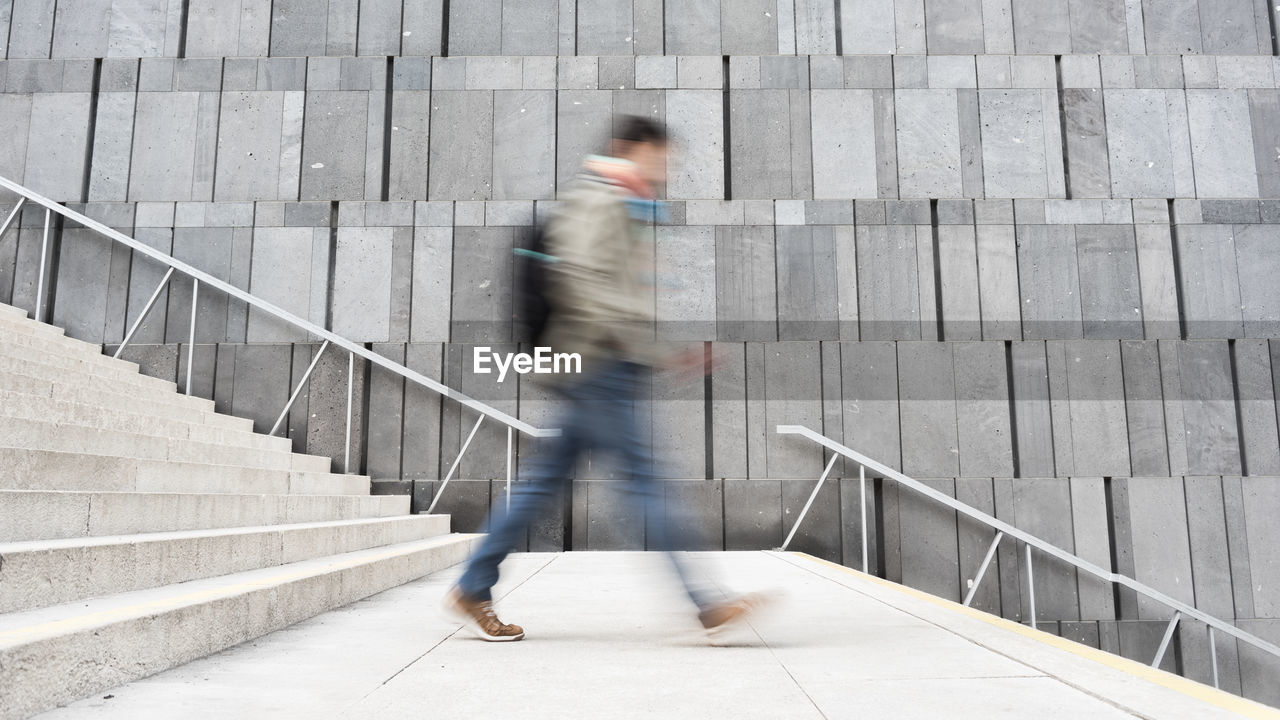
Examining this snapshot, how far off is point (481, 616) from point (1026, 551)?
5746mm

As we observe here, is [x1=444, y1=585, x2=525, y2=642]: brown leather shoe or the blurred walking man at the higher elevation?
the blurred walking man

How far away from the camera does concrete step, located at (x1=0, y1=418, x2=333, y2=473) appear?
327 centimetres

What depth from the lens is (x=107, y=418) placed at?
168 inches

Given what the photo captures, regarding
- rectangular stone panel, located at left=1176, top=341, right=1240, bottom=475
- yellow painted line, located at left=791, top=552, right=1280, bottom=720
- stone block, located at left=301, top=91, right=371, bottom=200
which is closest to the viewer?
yellow painted line, located at left=791, top=552, right=1280, bottom=720

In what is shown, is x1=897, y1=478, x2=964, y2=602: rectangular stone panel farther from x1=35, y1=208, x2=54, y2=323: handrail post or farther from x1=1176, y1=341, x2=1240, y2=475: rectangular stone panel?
x1=35, y1=208, x2=54, y2=323: handrail post

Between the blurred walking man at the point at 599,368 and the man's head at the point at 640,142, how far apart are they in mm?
16

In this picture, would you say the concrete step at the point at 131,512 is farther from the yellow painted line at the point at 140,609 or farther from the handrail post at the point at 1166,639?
the handrail post at the point at 1166,639

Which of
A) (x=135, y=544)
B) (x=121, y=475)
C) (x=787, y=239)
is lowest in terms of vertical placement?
(x=135, y=544)

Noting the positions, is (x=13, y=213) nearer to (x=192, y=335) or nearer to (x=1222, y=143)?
(x=192, y=335)

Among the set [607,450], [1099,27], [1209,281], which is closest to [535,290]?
[607,450]

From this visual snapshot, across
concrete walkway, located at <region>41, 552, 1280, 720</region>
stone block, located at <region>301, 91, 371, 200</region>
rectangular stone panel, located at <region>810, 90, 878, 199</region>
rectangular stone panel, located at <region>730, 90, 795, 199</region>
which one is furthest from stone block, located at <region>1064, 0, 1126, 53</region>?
concrete walkway, located at <region>41, 552, 1280, 720</region>

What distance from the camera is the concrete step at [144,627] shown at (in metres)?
1.74

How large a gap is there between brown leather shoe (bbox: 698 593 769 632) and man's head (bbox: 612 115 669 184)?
134 centimetres

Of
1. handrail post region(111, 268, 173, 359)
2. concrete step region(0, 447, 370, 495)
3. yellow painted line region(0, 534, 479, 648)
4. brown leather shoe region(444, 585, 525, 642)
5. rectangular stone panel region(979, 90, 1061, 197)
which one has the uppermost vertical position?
rectangular stone panel region(979, 90, 1061, 197)
